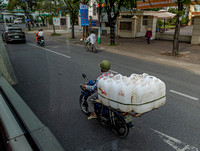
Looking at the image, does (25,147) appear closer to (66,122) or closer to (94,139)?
(94,139)

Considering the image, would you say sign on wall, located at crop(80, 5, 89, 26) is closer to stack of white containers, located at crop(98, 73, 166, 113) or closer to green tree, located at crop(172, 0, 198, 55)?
green tree, located at crop(172, 0, 198, 55)

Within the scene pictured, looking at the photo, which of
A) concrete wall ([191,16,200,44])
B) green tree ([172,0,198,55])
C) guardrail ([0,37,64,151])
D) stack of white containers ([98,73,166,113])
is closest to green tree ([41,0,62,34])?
concrete wall ([191,16,200,44])

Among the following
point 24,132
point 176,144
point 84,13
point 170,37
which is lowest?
point 176,144

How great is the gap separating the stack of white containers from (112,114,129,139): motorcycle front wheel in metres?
0.53

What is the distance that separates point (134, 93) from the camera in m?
3.11

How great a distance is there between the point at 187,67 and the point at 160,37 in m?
12.5

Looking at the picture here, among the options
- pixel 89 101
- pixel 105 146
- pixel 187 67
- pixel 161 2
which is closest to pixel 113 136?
pixel 105 146

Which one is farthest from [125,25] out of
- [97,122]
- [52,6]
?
[97,122]

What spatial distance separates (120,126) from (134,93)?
45.0 inches

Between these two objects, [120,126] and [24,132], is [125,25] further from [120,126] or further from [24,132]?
[24,132]

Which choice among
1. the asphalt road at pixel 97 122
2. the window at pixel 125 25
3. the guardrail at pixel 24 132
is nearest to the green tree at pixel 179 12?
the asphalt road at pixel 97 122

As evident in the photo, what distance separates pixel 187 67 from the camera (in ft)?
33.0

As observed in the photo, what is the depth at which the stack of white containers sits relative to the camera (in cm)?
311

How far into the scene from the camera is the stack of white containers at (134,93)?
3.11 metres
